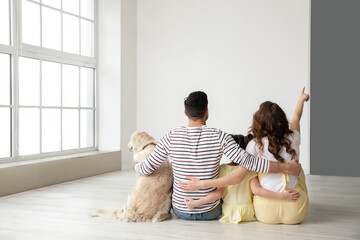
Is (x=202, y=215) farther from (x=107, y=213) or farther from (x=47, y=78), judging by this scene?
(x=47, y=78)

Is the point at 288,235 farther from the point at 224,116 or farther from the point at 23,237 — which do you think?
the point at 224,116

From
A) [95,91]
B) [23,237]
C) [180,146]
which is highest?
[95,91]

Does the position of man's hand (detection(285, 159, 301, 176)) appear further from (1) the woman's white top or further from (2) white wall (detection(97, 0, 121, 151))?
(2) white wall (detection(97, 0, 121, 151))

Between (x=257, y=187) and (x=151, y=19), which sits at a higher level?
(x=151, y=19)

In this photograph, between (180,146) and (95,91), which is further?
Answer: (95,91)

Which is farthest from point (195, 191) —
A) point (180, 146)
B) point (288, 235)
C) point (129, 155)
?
point (129, 155)

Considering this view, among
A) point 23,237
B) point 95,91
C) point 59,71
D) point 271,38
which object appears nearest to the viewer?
point 23,237

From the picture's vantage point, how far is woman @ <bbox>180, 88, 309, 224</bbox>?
290 centimetres

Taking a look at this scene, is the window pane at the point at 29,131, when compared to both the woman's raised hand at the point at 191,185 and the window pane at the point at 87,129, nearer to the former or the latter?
the window pane at the point at 87,129

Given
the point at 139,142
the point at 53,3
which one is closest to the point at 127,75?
the point at 53,3

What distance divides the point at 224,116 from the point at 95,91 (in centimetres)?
177

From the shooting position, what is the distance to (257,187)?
2967 millimetres

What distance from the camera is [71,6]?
18.3ft

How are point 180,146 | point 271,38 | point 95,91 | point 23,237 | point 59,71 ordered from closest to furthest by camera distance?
point 23,237
point 180,146
point 59,71
point 271,38
point 95,91
